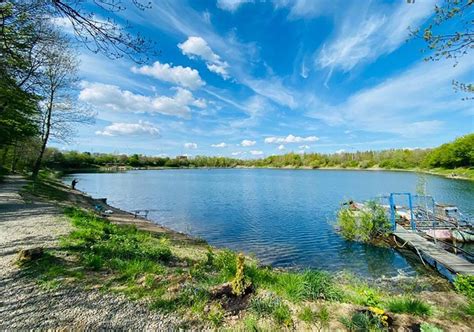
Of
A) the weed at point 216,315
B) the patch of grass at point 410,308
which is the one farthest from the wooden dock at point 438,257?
the weed at point 216,315

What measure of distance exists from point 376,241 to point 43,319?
61.1 ft

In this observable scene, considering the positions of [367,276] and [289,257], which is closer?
[367,276]

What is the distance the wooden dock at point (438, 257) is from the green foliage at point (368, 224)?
0.94m

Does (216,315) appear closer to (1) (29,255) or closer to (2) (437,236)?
(1) (29,255)

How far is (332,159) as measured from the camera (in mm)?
154250

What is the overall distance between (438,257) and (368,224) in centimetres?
511

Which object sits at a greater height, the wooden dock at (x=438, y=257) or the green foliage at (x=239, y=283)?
the green foliage at (x=239, y=283)

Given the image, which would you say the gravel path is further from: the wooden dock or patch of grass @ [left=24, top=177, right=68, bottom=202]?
patch of grass @ [left=24, top=177, right=68, bottom=202]

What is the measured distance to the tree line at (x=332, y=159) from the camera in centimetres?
8000

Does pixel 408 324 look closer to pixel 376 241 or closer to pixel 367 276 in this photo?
pixel 367 276

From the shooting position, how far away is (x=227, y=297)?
5125mm

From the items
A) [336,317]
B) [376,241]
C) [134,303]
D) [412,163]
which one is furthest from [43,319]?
[412,163]

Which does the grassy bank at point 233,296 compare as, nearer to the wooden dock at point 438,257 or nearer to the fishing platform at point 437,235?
the wooden dock at point 438,257

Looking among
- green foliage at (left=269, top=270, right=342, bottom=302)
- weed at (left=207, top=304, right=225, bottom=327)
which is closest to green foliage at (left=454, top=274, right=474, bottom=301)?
green foliage at (left=269, top=270, right=342, bottom=302)
